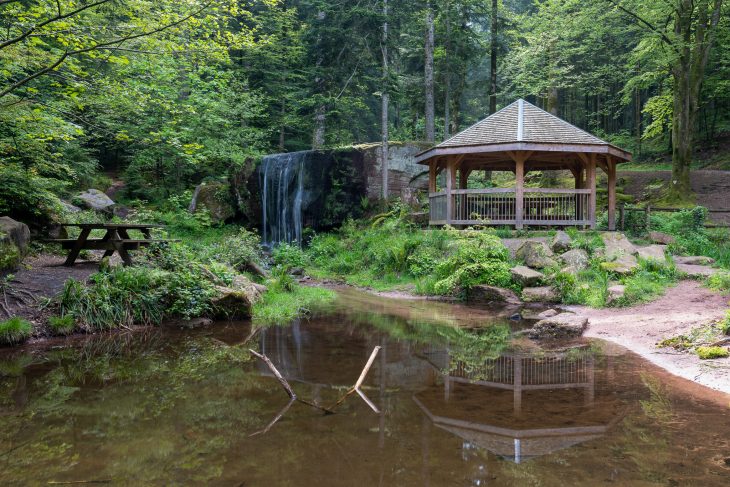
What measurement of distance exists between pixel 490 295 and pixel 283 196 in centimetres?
1194

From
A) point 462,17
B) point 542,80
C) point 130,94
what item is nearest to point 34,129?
point 130,94

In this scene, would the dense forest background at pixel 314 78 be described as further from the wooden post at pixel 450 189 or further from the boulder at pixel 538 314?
the boulder at pixel 538 314

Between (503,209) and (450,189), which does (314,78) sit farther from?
(503,209)

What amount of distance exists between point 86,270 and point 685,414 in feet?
33.4

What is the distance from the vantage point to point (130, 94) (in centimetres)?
884

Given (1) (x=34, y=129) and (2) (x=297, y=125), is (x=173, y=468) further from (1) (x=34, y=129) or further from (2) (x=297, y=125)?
(2) (x=297, y=125)

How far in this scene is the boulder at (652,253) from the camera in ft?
42.1

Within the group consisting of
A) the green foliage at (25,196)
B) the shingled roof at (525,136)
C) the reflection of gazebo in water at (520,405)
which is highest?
the shingled roof at (525,136)

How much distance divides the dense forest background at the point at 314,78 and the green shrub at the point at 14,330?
323 cm

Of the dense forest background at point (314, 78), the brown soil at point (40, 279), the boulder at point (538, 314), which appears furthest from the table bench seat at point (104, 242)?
the boulder at point (538, 314)

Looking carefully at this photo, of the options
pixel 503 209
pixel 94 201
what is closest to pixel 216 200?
pixel 94 201

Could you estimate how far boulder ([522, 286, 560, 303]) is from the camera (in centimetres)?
1124

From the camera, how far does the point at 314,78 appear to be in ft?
76.5

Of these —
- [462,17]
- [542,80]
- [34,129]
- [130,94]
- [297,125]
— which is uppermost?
[462,17]
